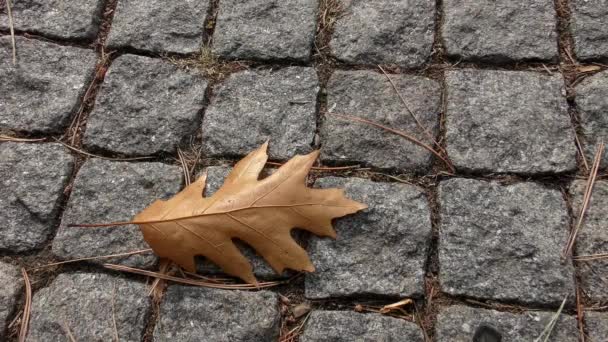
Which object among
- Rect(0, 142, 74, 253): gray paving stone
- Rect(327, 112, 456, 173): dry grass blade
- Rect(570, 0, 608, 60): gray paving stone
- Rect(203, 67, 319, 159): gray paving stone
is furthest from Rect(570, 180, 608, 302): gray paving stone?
Rect(0, 142, 74, 253): gray paving stone

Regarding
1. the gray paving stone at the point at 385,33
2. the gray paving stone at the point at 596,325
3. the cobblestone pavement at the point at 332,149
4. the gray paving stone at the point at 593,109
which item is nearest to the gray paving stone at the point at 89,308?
the cobblestone pavement at the point at 332,149

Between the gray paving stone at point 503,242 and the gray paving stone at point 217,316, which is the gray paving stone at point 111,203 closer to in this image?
the gray paving stone at point 217,316

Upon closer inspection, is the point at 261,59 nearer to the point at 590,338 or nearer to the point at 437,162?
the point at 437,162

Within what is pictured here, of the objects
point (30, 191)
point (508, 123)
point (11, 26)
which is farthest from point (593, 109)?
point (11, 26)

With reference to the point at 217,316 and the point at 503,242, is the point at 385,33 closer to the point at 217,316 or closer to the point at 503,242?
the point at 503,242

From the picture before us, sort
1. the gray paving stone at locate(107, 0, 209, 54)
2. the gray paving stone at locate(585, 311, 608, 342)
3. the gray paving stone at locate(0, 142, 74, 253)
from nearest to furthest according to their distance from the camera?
the gray paving stone at locate(585, 311, 608, 342), the gray paving stone at locate(0, 142, 74, 253), the gray paving stone at locate(107, 0, 209, 54)

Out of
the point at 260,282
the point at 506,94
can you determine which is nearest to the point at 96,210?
the point at 260,282

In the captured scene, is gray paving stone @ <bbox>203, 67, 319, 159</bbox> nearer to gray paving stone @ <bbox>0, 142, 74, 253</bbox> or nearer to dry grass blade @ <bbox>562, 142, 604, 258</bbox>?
gray paving stone @ <bbox>0, 142, 74, 253</bbox>
